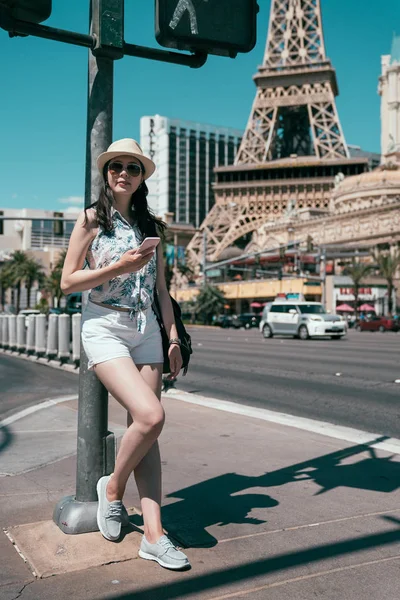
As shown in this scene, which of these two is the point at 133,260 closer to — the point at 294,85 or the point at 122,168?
the point at 122,168

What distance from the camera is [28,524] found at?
3533 millimetres

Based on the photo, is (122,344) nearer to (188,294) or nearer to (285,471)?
(285,471)

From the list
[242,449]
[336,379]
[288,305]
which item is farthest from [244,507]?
[288,305]

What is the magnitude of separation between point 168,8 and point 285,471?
3166 mm

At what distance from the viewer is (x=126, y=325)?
320 centimetres

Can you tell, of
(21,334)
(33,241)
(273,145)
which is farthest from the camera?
(33,241)

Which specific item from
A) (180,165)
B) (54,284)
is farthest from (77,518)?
(180,165)

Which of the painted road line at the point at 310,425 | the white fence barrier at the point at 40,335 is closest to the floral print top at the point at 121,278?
the painted road line at the point at 310,425

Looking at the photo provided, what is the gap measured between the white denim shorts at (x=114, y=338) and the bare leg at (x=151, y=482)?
0.07 m

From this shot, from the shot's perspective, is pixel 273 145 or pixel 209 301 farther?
pixel 273 145

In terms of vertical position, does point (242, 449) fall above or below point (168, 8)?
below

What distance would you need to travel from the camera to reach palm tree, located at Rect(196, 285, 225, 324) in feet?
200

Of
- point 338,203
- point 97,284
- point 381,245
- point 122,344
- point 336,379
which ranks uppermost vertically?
point 338,203

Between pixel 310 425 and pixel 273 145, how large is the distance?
93.5m
